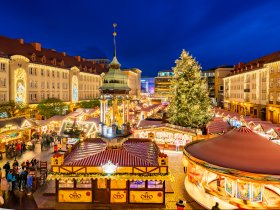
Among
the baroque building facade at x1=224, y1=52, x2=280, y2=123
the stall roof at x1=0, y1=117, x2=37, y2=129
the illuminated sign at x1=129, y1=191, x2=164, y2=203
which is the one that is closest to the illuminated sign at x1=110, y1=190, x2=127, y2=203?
the illuminated sign at x1=129, y1=191, x2=164, y2=203

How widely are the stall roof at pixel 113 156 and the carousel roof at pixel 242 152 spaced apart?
283 centimetres

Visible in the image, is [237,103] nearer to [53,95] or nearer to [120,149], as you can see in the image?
[53,95]

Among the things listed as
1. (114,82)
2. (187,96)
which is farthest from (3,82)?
(114,82)

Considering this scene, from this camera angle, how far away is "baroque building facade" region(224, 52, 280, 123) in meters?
50.1

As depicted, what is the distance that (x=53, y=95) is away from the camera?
57.0 metres

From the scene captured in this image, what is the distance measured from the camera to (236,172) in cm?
1300

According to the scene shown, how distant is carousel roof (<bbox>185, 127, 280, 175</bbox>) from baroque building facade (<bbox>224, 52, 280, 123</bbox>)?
37.3 meters

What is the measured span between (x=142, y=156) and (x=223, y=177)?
427cm

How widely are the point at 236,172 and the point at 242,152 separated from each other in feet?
6.58

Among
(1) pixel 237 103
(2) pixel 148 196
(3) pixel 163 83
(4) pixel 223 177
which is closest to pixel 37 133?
(2) pixel 148 196

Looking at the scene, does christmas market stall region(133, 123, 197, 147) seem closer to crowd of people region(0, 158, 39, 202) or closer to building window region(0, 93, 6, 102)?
crowd of people region(0, 158, 39, 202)

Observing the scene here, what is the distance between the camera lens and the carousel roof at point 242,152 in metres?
13.3

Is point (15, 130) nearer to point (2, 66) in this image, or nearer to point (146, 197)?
point (2, 66)

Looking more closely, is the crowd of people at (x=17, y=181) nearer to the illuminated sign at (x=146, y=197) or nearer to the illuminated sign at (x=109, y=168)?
the illuminated sign at (x=109, y=168)
